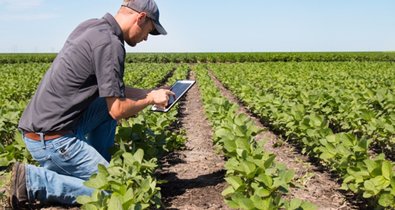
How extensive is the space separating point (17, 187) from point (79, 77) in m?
0.98

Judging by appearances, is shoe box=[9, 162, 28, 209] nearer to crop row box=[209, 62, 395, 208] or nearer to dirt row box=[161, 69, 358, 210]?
dirt row box=[161, 69, 358, 210]

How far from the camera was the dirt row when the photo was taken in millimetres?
3795

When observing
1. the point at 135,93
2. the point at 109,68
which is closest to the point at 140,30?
the point at 109,68

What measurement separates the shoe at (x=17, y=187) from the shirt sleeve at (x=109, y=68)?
915 millimetres

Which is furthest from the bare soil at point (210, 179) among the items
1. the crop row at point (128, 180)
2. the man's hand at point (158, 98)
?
the man's hand at point (158, 98)

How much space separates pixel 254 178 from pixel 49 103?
1603mm

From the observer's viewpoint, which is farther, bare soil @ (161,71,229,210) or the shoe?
bare soil @ (161,71,229,210)

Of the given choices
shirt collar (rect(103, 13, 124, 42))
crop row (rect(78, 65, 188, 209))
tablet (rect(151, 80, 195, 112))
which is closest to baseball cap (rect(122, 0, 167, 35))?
shirt collar (rect(103, 13, 124, 42))

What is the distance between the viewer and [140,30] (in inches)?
130

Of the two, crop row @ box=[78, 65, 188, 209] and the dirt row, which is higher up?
crop row @ box=[78, 65, 188, 209]

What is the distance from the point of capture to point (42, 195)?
11.3 feet

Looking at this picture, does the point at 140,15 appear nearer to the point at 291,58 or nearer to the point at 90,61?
the point at 90,61

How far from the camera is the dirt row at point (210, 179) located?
379 cm

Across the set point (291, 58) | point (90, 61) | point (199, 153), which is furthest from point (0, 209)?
point (291, 58)
